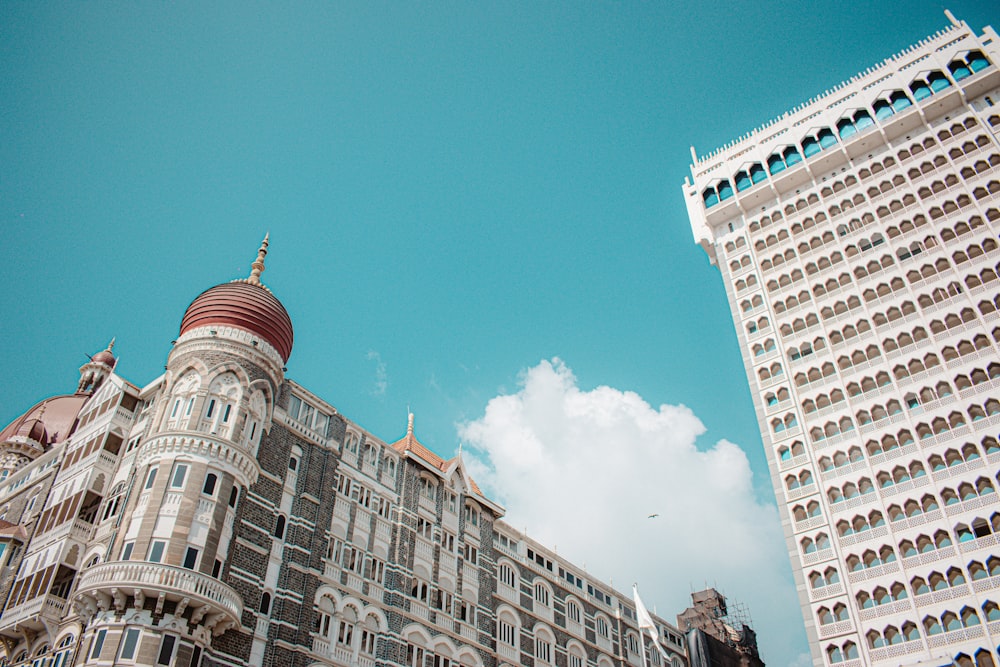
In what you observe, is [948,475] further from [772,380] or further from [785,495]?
[772,380]

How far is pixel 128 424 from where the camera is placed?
46.3 meters

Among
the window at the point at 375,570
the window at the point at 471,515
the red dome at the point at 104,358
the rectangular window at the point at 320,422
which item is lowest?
the window at the point at 375,570

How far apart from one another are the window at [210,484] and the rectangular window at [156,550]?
321cm

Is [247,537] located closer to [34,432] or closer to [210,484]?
[210,484]

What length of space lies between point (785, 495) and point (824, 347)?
12.1 m

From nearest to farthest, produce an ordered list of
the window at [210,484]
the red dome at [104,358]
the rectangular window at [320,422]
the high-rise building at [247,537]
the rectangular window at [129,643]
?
1. the rectangular window at [129,643]
2. the high-rise building at [247,537]
3. the window at [210,484]
4. the rectangular window at [320,422]
5. the red dome at [104,358]

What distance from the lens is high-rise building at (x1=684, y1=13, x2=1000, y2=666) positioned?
1956 inches

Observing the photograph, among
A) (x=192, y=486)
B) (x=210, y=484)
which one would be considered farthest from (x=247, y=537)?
(x=192, y=486)

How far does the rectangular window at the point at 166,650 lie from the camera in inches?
1320

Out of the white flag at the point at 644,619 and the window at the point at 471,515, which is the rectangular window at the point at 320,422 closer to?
the window at the point at 471,515

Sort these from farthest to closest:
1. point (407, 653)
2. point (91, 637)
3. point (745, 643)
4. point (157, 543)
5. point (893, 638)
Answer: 1. point (745, 643)
2. point (893, 638)
3. point (407, 653)
4. point (157, 543)
5. point (91, 637)

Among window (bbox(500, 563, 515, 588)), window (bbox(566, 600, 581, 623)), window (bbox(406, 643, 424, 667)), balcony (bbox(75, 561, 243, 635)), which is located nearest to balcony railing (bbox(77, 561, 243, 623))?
balcony (bbox(75, 561, 243, 635))

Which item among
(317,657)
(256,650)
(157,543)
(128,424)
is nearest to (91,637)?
(157,543)

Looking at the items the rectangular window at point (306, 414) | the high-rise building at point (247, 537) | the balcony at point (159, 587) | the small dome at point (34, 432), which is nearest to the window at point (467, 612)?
the high-rise building at point (247, 537)
